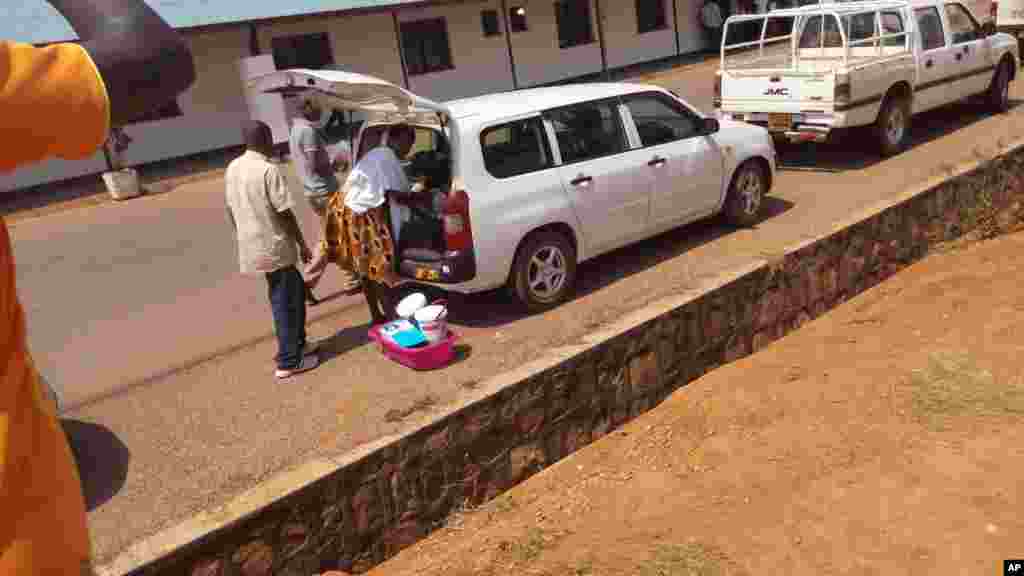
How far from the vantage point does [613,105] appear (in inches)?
277

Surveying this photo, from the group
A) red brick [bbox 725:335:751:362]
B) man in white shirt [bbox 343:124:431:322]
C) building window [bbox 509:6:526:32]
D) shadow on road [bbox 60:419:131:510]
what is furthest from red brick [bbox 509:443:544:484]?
building window [bbox 509:6:526:32]

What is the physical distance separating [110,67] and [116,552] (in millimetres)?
3291

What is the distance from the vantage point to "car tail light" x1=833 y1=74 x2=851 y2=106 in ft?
31.2

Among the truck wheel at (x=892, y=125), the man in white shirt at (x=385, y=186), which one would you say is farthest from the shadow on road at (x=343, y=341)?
the truck wheel at (x=892, y=125)

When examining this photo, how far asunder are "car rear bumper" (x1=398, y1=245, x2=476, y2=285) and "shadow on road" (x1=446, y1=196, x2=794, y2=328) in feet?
1.83

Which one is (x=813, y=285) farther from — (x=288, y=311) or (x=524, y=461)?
(x=288, y=311)

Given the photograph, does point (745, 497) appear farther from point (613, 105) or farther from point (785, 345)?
point (613, 105)

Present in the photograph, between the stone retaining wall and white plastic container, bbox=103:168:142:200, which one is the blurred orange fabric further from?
white plastic container, bbox=103:168:142:200

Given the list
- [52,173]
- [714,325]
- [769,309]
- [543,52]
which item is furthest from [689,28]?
[714,325]

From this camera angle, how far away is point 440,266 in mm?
6059

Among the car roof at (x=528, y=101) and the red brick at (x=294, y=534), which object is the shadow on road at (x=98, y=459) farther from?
the car roof at (x=528, y=101)

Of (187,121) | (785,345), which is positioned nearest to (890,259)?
(785,345)

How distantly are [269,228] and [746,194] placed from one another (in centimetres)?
504

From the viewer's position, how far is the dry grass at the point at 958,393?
505cm
